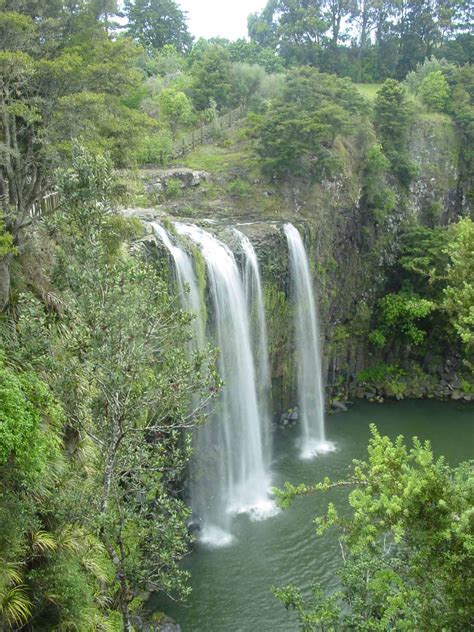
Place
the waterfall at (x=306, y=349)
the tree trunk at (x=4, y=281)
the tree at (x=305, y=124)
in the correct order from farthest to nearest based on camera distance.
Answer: the tree at (x=305, y=124)
the waterfall at (x=306, y=349)
the tree trunk at (x=4, y=281)

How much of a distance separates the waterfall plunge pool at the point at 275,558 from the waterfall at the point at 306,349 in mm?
858

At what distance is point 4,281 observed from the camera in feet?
33.7

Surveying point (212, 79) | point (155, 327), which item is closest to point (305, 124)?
point (212, 79)

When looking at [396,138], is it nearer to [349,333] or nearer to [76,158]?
[349,333]

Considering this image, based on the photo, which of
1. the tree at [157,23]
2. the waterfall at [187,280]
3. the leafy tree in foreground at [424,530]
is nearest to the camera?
the leafy tree in foreground at [424,530]

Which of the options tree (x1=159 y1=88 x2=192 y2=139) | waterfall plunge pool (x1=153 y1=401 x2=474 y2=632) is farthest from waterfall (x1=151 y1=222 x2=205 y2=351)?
tree (x1=159 y1=88 x2=192 y2=139)

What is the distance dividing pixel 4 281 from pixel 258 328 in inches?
484

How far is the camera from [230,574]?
15.0 m

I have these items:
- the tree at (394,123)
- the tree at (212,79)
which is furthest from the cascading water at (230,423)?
the tree at (212,79)

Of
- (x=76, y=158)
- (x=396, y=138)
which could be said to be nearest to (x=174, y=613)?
(x=76, y=158)

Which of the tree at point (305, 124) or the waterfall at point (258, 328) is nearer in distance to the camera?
the waterfall at point (258, 328)

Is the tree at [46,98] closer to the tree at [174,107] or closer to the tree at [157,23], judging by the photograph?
the tree at [174,107]

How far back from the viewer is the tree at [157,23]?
45.0m

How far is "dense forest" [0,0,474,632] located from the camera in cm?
714
